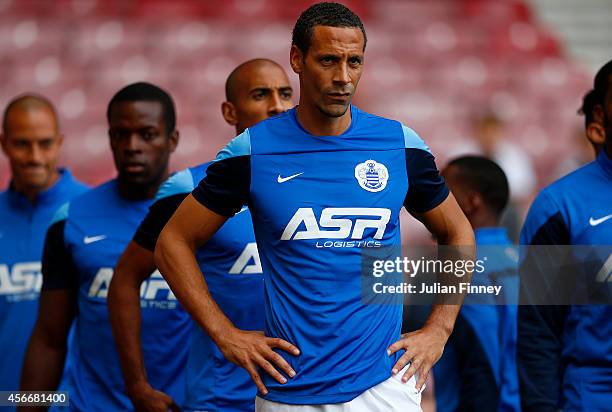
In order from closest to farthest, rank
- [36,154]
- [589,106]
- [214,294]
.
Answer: [214,294] < [589,106] < [36,154]

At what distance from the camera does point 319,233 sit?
3.42 metres

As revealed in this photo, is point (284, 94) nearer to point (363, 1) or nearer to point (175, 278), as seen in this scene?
point (175, 278)

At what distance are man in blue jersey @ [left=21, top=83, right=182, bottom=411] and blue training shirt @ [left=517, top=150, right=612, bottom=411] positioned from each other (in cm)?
157

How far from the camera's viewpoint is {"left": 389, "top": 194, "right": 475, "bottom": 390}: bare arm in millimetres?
3490

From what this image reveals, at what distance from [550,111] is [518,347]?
8.88 metres

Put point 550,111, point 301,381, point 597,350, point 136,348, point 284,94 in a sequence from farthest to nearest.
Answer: point 550,111 → point 284,94 → point 136,348 → point 597,350 → point 301,381

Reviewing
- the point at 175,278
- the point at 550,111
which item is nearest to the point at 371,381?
the point at 175,278

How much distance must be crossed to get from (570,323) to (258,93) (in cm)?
163

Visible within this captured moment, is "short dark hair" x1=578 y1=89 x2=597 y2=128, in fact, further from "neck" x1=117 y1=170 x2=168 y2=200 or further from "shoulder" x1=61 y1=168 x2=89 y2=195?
"shoulder" x1=61 y1=168 x2=89 y2=195

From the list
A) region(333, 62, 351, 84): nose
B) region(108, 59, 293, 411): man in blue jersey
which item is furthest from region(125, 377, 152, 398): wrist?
region(333, 62, 351, 84): nose

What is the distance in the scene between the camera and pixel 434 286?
402 cm

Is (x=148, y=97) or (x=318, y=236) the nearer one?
(x=318, y=236)

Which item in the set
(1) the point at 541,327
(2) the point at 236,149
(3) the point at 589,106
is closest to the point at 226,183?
(2) the point at 236,149

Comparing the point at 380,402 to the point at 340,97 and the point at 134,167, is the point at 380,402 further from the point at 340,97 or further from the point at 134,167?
the point at 134,167
